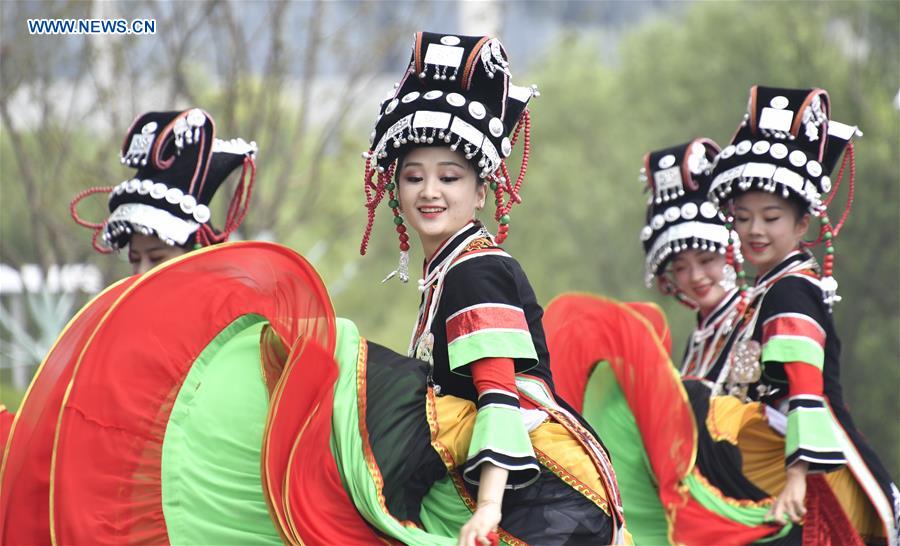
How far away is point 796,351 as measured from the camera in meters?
4.26

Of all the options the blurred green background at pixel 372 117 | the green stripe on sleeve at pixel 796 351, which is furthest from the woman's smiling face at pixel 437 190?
the blurred green background at pixel 372 117

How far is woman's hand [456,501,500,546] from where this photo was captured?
118 inches

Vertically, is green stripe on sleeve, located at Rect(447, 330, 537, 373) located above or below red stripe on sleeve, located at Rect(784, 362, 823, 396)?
above

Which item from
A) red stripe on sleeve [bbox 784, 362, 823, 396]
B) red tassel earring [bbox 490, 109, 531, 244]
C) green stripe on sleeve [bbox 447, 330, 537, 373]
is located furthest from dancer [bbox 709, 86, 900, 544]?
green stripe on sleeve [bbox 447, 330, 537, 373]

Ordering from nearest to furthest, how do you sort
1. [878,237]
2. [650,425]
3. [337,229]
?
1. [650,425]
2. [337,229]
3. [878,237]

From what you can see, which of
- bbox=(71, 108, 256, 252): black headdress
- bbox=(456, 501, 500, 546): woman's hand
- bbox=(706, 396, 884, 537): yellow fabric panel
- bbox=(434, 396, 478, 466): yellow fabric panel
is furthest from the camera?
bbox=(71, 108, 256, 252): black headdress

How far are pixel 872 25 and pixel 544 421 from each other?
1071 centimetres

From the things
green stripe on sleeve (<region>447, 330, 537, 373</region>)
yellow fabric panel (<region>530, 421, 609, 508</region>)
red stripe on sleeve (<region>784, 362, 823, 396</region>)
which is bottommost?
yellow fabric panel (<region>530, 421, 609, 508</region>)

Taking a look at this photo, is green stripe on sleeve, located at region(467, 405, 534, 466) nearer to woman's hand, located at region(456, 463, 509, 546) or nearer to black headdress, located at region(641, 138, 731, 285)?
woman's hand, located at region(456, 463, 509, 546)

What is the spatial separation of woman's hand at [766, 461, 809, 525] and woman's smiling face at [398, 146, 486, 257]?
147 cm

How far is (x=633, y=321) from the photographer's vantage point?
4.84 metres

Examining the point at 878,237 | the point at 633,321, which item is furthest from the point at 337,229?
the point at 633,321

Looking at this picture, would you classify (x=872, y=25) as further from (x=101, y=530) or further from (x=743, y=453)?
(x=101, y=530)

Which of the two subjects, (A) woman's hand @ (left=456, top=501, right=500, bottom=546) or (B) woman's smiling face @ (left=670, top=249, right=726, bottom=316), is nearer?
(A) woman's hand @ (left=456, top=501, right=500, bottom=546)
